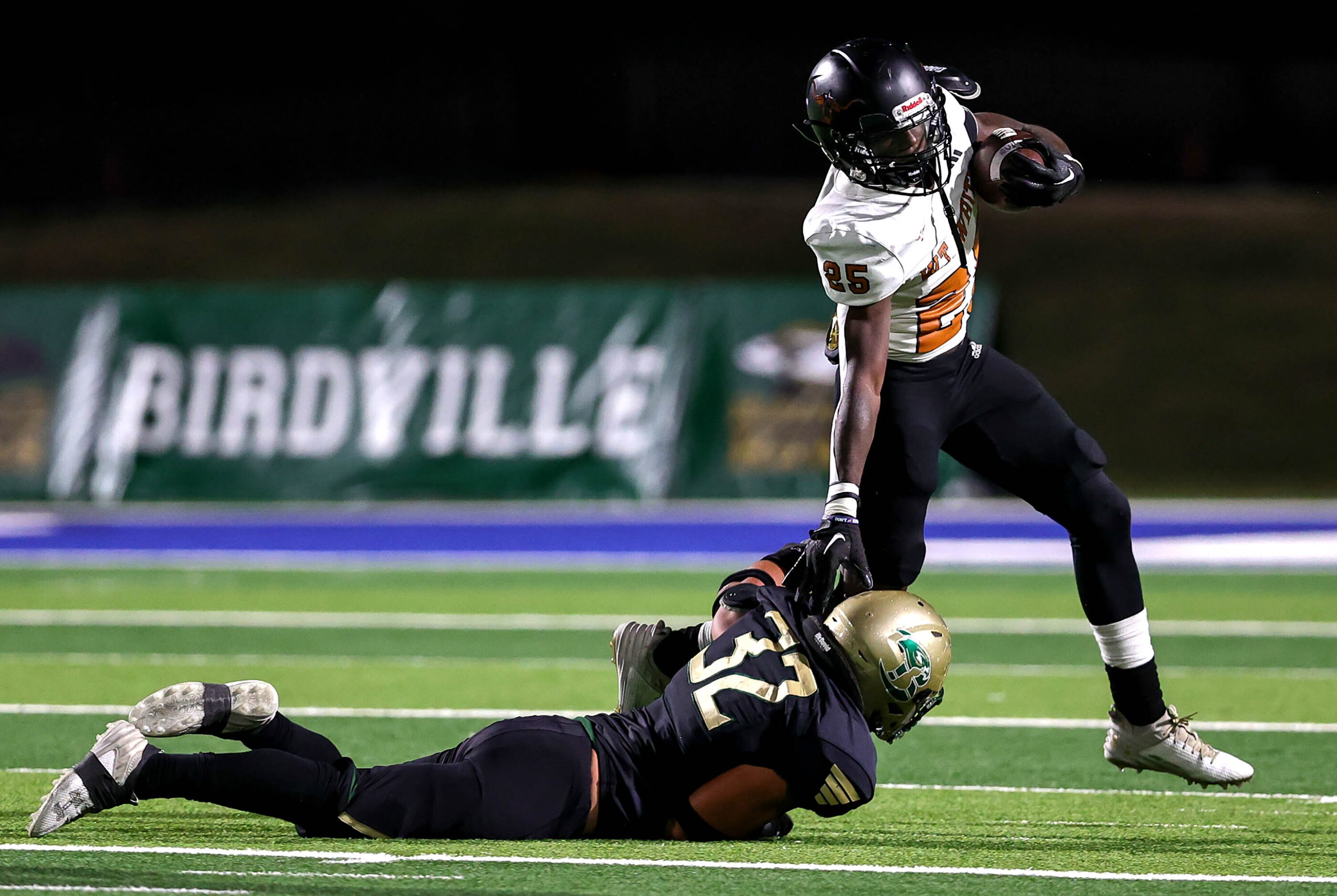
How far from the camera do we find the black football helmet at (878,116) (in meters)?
4.29

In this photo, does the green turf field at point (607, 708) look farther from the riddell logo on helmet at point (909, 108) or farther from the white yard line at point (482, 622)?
the riddell logo on helmet at point (909, 108)

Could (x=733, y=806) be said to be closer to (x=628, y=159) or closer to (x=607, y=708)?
(x=607, y=708)

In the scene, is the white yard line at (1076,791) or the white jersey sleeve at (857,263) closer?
the white jersey sleeve at (857,263)

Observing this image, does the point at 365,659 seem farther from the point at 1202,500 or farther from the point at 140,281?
the point at 140,281

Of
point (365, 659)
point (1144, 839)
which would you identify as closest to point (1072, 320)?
point (365, 659)

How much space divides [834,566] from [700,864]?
75 centimetres

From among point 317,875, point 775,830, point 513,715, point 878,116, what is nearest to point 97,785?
point 317,875

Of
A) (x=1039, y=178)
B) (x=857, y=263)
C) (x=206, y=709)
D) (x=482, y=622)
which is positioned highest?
(x=1039, y=178)

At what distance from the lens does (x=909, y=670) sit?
3875mm

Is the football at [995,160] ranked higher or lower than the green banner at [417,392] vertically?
higher

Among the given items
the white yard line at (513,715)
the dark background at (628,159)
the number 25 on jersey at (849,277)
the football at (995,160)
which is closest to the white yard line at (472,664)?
the white yard line at (513,715)

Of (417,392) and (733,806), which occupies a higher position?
(417,392)

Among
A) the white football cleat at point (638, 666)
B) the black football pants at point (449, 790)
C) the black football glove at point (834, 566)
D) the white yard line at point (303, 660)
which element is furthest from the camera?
the white yard line at point (303, 660)

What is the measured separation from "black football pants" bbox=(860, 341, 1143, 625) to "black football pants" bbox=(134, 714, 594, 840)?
104 centimetres
